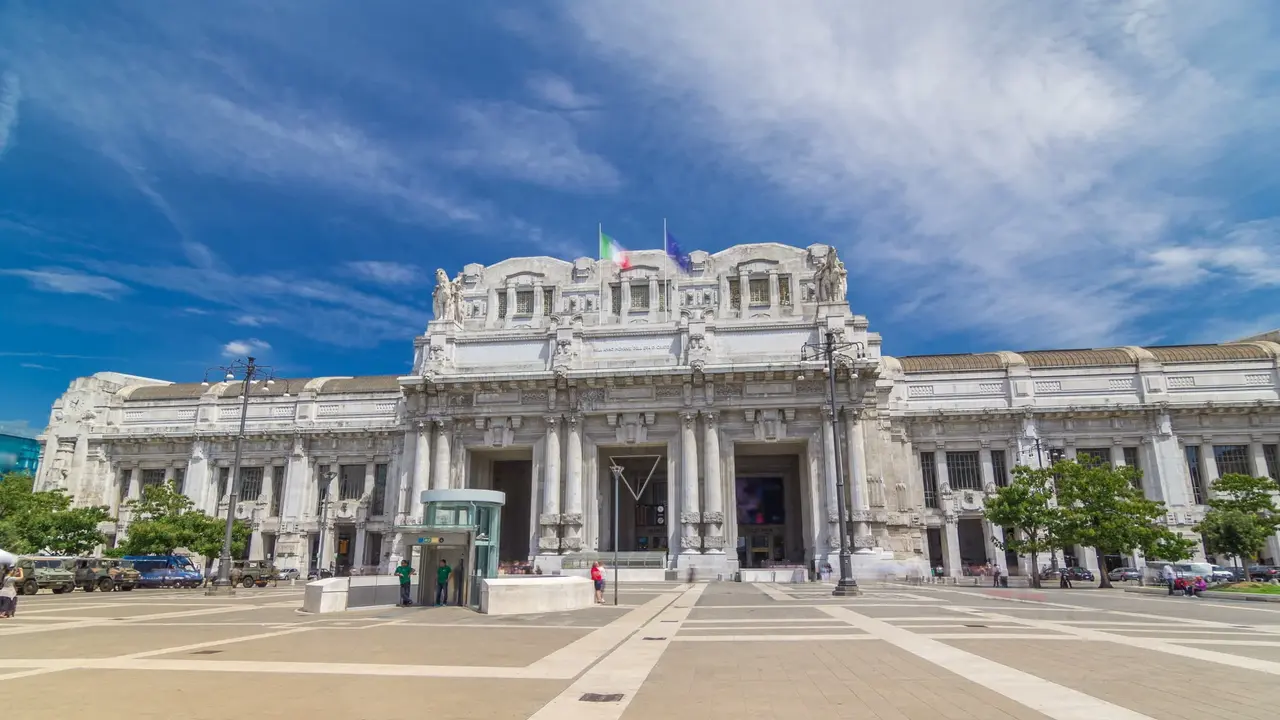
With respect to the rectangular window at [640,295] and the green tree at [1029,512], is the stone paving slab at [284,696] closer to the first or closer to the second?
the green tree at [1029,512]

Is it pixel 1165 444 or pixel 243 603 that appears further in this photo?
pixel 1165 444

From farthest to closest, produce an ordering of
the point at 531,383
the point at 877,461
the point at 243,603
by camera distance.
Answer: the point at 531,383, the point at 877,461, the point at 243,603

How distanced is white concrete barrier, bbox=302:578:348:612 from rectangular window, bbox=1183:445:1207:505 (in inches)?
2424

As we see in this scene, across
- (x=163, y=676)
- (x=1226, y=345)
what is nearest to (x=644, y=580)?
(x=163, y=676)

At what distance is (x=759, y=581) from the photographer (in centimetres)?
4547

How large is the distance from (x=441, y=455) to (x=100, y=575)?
21.8m

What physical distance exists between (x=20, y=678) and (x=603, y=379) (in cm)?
4413

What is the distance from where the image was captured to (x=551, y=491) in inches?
2092

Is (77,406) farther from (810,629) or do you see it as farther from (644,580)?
(810,629)

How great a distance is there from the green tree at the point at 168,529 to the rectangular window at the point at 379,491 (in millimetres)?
10978

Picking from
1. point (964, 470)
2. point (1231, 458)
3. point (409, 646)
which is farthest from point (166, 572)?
point (1231, 458)

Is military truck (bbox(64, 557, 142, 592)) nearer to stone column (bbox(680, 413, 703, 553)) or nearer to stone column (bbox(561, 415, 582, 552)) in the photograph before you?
stone column (bbox(561, 415, 582, 552))

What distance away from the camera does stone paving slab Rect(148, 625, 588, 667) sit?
12.3 metres

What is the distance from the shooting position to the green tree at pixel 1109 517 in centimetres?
4069
